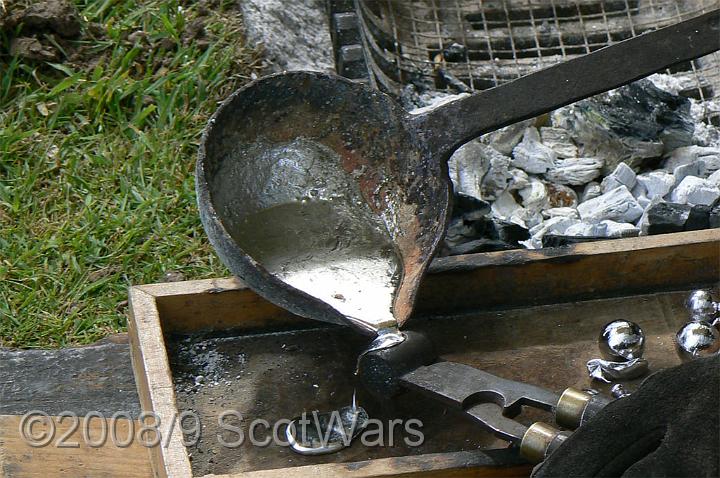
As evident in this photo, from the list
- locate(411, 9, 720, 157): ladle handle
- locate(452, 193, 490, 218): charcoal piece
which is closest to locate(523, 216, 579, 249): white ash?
locate(452, 193, 490, 218): charcoal piece

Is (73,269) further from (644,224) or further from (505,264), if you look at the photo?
(644,224)

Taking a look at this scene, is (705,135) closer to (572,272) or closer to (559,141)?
(559,141)

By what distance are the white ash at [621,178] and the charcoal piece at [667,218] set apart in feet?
0.77

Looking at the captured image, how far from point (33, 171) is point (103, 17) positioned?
598mm

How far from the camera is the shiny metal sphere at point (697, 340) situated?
78.6 inches

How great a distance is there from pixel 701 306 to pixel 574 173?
72 centimetres

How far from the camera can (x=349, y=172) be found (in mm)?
2156

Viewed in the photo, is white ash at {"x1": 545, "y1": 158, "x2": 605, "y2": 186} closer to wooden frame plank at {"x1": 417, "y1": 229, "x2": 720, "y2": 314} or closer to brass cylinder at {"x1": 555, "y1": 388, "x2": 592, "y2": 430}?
wooden frame plank at {"x1": 417, "y1": 229, "x2": 720, "y2": 314}

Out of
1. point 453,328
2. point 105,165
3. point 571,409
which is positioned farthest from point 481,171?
point 571,409

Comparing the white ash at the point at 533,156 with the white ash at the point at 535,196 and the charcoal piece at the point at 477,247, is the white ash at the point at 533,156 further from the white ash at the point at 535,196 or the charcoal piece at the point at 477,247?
the charcoal piece at the point at 477,247

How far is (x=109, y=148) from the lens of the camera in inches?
111

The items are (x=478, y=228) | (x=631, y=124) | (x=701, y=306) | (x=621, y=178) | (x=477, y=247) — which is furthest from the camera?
(x=631, y=124)

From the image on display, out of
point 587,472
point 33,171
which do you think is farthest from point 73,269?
point 587,472

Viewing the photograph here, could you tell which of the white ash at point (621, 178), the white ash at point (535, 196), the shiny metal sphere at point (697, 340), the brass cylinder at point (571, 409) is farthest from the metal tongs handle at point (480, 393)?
the white ash at point (621, 178)
